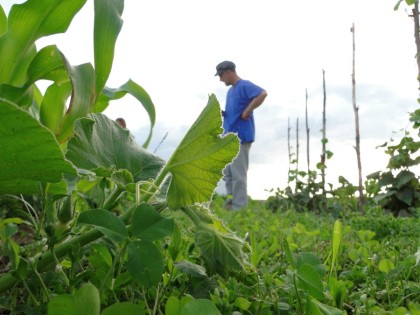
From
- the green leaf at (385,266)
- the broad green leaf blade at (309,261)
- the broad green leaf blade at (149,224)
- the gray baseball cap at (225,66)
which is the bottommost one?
the green leaf at (385,266)

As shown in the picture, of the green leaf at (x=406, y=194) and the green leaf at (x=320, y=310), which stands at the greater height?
the green leaf at (x=406, y=194)

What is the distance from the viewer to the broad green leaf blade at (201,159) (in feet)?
3.11

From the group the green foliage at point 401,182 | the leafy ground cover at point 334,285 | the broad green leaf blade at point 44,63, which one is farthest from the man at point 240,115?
the broad green leaf blade at point 44,63

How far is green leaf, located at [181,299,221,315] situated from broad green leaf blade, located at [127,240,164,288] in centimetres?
10

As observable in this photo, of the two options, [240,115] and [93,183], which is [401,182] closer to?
[240,115]

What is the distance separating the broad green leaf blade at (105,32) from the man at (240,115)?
5.63 metres

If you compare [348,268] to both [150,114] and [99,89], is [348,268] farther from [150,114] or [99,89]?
[99,89]

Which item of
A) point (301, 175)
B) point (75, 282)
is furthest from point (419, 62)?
point (75, 282)

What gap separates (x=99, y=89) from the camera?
1394mm

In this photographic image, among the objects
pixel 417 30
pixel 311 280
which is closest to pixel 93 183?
pixel 311 280

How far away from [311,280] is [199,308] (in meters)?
0.30

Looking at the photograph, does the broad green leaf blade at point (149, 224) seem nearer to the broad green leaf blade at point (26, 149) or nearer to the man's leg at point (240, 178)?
the broad green leaf blade at point (26, 149)

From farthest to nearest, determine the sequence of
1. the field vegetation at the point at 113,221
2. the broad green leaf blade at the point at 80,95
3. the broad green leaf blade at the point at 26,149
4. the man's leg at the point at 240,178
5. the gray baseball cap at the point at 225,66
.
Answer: the gray baseball cap at the point at 225,66 < the man's leg at the point at 240,178 < the broad green leaf blade at the point at 80,95 < the field vegetation at the point at 113,221 < the broad green leaf blade at the point at 26,149

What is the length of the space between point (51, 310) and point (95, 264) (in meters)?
0.34
